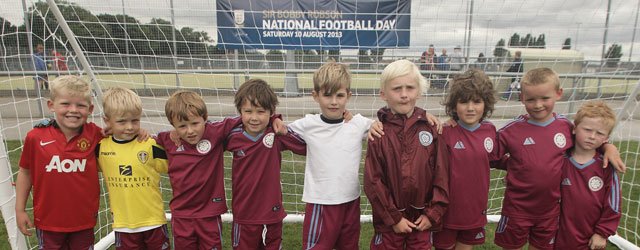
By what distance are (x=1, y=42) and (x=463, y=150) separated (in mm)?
3516

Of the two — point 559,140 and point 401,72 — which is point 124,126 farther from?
point 559,140

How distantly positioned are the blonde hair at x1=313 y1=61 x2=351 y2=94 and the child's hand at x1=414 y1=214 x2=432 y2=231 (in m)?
0.85

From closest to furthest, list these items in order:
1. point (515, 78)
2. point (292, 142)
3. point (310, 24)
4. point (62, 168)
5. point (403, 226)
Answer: point (403, 226)
point (62, 168)
point (292, 142)
point (515, 78)
point (310, 24)

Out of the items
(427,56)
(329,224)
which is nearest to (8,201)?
(329,224)

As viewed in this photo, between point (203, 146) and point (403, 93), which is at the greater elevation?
point (403, 93)

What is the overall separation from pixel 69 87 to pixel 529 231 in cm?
292

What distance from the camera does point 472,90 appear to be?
7.59ft

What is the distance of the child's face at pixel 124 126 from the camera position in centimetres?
232

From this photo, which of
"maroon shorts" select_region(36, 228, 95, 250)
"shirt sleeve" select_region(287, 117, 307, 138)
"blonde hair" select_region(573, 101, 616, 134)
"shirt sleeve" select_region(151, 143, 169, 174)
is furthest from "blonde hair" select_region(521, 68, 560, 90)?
"maroon shorts" select_region(36, 228, 95, 250)

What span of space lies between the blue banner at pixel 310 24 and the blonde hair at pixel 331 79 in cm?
225

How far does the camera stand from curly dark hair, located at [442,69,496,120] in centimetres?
232

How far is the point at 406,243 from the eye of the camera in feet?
7.46

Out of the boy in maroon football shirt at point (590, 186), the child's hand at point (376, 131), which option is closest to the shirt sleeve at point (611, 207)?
the boy in maroon football shirt at point (590, 186)

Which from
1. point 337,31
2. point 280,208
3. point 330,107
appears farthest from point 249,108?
point 337,31
